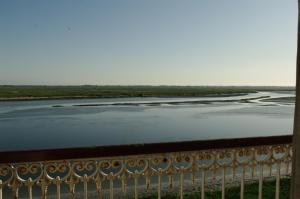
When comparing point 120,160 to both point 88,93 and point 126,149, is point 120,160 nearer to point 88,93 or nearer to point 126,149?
point 126,149

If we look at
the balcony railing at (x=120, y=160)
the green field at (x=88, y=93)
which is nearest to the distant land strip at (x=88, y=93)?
the green field at (x=88, y=93)

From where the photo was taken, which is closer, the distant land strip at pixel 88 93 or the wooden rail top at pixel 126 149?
the wooden rail top at pixel 126 149

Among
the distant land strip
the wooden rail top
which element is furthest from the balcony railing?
the distant land strip

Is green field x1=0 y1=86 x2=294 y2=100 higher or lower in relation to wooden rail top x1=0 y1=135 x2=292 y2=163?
lower

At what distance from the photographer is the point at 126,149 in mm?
2055

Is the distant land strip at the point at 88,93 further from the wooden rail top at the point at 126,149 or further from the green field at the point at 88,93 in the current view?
the wooden rail top at the point at 126,149

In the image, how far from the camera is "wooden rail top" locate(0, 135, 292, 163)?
1.87 metres

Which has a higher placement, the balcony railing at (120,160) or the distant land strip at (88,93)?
the balcony railing at (120,160)

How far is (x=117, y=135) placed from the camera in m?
15.4

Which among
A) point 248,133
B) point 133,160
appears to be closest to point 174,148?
point 133,160

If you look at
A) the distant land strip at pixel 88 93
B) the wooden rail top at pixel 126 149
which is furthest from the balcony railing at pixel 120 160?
the distant land strip at pixel 88 93

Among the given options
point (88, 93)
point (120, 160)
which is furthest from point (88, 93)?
point (120, 160)

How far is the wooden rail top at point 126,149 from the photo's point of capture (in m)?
1.87

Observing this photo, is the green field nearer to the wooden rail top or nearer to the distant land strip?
the distant land strip
